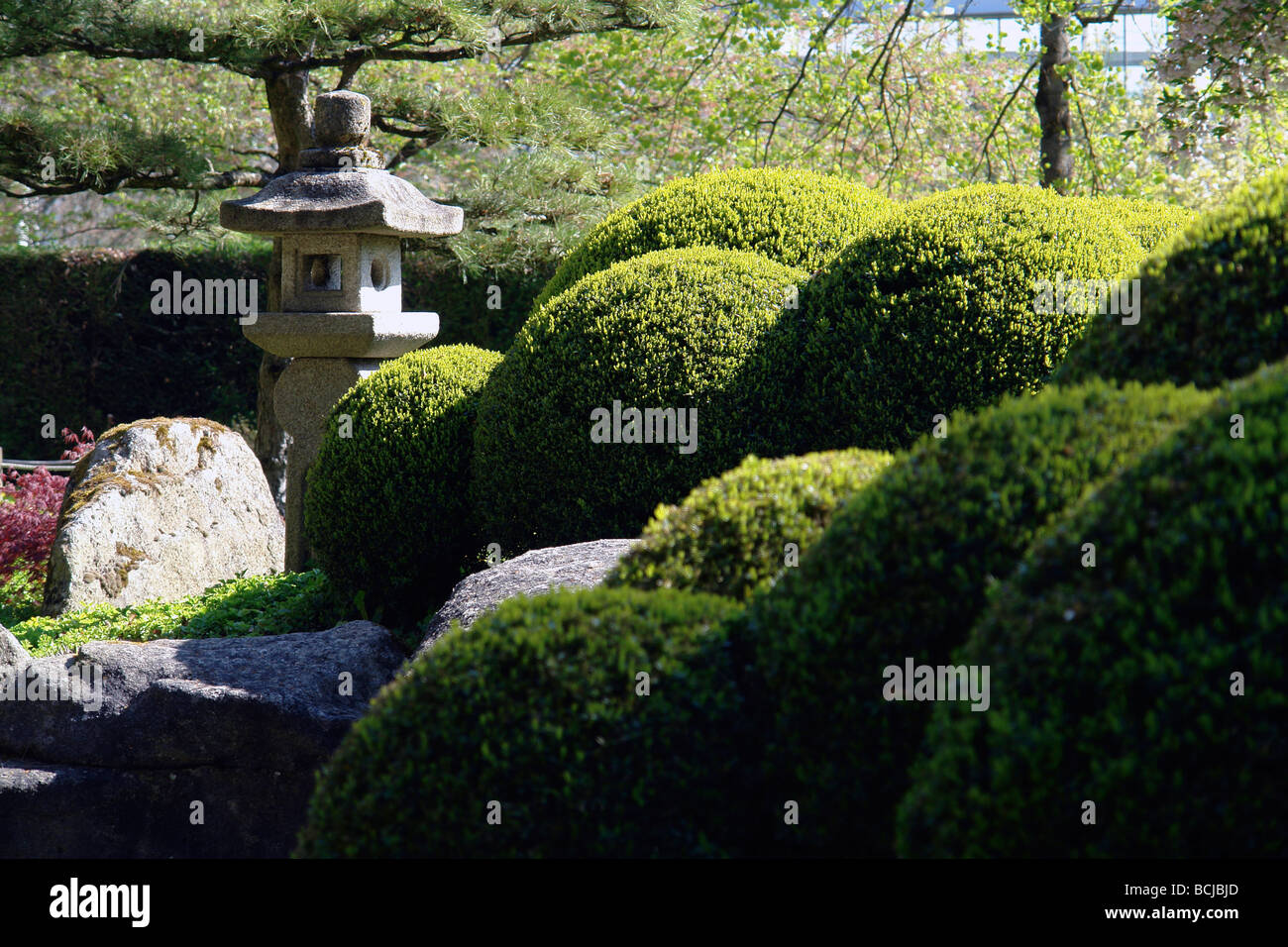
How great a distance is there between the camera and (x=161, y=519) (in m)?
7.74

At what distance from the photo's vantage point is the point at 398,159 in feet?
34.3

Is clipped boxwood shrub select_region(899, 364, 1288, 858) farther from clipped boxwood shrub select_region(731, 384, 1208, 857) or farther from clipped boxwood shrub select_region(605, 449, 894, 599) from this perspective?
clipped boxwood shrub select_region(605, 449, 894, 599)

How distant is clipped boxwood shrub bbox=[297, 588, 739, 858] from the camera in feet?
8.00

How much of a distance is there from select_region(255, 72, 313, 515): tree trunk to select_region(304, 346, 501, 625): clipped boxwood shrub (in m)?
3.57

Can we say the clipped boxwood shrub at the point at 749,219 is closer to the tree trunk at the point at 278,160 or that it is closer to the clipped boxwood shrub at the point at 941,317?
the clipped boxwood shrub at the point at 941,317

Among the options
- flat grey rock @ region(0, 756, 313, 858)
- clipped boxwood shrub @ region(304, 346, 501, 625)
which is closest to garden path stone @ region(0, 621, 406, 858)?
flat grey rock @ region(0, 756, 313, 858)

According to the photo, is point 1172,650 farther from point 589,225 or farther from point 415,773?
point 589,225

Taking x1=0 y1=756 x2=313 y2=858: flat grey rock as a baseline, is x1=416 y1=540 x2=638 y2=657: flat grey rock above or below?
above

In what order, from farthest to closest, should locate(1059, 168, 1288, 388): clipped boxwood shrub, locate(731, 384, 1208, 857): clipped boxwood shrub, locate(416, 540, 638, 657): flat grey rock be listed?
1. locate(416, 540, 638, 657): flat grey rock
2. locate(1059, 168, 1288, 388): clipped boxwood shrub
3. locate(731, 384, 1208, 857): clipped boxwood shrub

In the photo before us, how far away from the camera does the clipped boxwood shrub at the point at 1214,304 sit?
107 inches

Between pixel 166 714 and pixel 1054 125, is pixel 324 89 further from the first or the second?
pixel 166 714

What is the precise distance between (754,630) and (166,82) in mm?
16974

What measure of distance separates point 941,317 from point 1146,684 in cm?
298

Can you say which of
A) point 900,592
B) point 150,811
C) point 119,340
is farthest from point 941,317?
point 119,340
